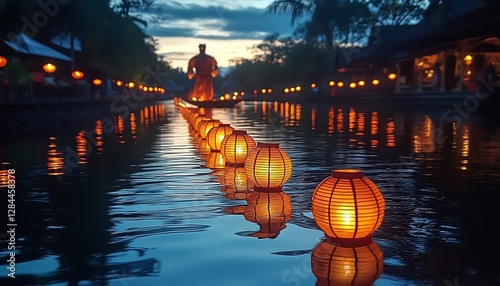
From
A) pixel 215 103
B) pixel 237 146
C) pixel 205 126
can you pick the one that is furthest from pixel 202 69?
pixel 237 146

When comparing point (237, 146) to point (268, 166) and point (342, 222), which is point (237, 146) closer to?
point (268, 166)

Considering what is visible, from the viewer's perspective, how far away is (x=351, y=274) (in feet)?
12.1

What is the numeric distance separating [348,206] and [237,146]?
4591 mm

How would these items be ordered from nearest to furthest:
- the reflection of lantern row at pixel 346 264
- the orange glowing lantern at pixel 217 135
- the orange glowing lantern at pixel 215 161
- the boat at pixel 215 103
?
the reflection of lantern row at pixel 346 264
the orange glowing lantern at pixel 215 161
the orange glowing lantern at pixel 217 135
the boat at pixel 215 103

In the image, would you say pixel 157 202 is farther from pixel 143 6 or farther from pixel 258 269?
pixel 143 6

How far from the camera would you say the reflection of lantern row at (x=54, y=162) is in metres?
8.63

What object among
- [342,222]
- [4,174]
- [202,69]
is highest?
[202,69]

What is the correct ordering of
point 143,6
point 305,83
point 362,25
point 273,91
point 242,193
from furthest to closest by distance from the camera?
point 273,91 → point 305,83 → point 362,25 → point 143,6 → point 242,193

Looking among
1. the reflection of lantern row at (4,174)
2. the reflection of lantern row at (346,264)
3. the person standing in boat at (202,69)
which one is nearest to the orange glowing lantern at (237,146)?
the reflection of lantern row at (4,174)

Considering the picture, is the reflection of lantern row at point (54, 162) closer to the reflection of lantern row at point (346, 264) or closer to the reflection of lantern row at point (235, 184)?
the reflection of lantern row at point (235, 184)

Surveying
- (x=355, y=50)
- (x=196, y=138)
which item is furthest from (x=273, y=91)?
(x=196, y=138)

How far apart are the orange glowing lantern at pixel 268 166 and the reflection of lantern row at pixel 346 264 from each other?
80.4 inches

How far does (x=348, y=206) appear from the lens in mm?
4137

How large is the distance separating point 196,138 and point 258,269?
1062 cm
